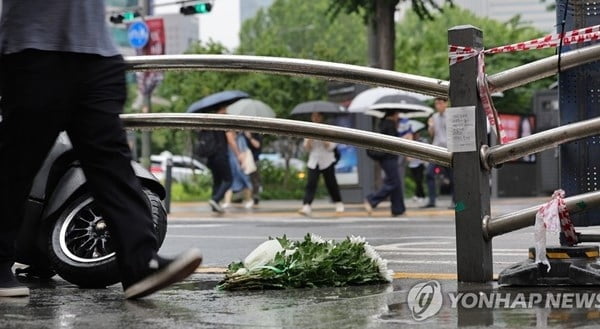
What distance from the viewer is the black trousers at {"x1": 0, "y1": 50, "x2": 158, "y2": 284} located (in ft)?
15.5

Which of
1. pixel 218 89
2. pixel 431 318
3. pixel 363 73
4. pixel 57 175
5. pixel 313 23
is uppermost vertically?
pixel 313 23

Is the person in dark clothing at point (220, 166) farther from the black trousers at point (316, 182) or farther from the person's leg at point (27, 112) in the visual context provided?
the person's leg at point (27, 112)

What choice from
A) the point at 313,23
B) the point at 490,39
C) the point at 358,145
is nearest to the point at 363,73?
the point at 358,145

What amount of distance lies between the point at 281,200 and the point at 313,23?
84.1 m

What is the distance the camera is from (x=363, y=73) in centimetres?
611

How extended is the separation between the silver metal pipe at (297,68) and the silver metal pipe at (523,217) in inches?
27.3

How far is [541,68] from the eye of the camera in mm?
5688

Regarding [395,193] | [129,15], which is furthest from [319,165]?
[129,15]

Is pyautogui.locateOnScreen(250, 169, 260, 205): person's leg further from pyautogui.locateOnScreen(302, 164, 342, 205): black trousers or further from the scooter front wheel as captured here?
the scooter front wheel

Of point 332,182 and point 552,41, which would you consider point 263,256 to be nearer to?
point 552,41

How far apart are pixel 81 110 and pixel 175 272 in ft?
2.51

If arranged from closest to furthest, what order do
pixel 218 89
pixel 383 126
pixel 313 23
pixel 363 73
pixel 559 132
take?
pixel 559 132
pixel 363 73
pixel 383 126
pixel 218 89
pixel 313 23

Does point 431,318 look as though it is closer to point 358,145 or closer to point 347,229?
point 358,145

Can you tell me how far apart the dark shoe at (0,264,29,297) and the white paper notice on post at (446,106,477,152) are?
2.13m
